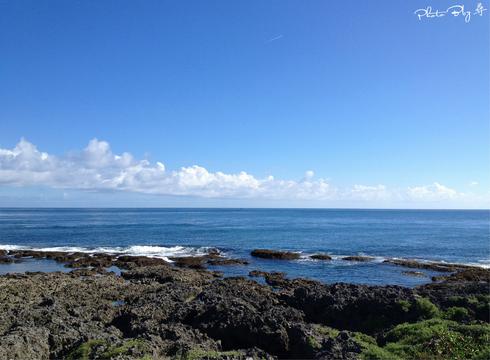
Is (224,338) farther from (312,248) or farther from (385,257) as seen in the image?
(312,248)

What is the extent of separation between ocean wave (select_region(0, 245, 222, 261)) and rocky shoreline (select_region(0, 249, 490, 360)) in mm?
24201

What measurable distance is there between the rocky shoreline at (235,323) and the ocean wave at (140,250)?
2420cm

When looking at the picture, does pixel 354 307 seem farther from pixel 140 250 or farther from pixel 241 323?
pixel 140 250

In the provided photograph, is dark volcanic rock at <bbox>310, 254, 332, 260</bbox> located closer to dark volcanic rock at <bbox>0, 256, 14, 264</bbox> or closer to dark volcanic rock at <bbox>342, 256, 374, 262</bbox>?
dark volcanic rock at <bbox>342, 256, 374, 262</bbox>

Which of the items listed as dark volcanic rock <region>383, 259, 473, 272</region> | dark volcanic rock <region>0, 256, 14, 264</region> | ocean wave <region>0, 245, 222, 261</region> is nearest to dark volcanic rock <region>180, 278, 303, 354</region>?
dark volcanic rock <region>383, 259, 473, 272</region>

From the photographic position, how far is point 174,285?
98.6 feet

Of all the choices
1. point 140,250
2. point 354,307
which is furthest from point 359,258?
point 140,250

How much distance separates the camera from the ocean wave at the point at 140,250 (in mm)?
59156

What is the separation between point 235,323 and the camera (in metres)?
18.9

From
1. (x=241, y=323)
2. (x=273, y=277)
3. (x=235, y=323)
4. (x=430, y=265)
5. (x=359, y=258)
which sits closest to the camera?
(x=241, y=323)

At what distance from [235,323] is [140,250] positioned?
46.4 meters

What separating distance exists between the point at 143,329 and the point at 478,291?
21.3m

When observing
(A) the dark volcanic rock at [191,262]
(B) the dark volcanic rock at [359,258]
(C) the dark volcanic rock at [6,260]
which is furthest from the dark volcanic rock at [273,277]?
(C) the dark volcanic rock at [6,260]

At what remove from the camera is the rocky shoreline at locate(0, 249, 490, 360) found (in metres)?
15.2
